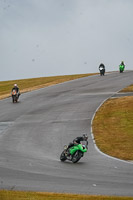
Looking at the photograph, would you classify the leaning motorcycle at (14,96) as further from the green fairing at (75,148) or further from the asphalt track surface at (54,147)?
the green fairing at (75,148)

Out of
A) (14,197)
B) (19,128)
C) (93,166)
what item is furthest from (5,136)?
(14,197)

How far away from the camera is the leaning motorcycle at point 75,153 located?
18.2 m

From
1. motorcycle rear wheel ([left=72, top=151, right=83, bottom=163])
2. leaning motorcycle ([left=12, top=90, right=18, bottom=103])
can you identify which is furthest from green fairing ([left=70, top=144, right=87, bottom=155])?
leaning motorcycle ([left=12, top=90, right=18, bottom=103])

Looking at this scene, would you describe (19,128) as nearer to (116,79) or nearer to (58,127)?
(58,127)

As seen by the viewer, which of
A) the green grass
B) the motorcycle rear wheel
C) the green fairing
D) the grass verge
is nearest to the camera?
the green grass

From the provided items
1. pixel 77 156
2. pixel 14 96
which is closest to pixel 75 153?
pixel 77 156

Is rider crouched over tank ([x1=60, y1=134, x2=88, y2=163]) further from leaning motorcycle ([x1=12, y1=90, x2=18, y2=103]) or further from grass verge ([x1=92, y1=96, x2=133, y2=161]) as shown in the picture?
leaning motorcycle ([x1=12, y1=90, x2=18, y2=103])

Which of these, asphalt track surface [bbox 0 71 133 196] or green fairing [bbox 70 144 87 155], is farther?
green fairing [bbox 70 144 87 155]

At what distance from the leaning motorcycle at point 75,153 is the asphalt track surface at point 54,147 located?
35 cm

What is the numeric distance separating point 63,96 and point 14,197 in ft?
104

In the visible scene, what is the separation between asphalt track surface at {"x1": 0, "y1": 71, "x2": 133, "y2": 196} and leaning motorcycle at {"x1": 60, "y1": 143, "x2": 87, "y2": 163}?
349 millimetres

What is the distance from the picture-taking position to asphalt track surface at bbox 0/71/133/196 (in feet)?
45.5

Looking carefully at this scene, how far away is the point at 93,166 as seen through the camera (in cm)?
1764

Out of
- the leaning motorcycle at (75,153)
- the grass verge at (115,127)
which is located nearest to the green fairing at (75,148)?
the leaning motorcycle at (75,153)
